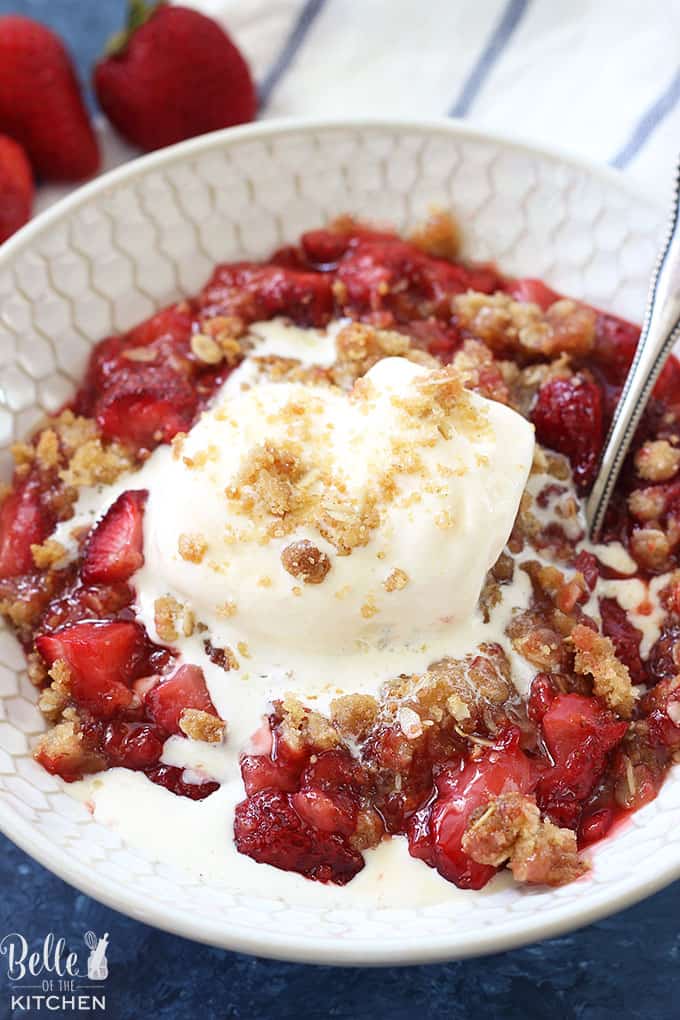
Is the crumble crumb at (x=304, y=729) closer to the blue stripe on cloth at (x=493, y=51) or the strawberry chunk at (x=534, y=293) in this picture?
the strawberry chunk at (x=534, y=293)

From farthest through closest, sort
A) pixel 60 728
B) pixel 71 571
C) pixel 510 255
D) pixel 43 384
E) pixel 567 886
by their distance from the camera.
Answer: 1. pixel 510 255
2. pixel 43 384
3. pixel 71 571
4. pixel 60 728
5. pixel 567 886

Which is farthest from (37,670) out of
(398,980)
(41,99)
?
(41,99)

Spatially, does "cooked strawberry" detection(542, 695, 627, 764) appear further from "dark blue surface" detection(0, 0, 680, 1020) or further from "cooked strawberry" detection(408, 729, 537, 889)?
"dark blue surface" detection(0, 0, 680, 1020)

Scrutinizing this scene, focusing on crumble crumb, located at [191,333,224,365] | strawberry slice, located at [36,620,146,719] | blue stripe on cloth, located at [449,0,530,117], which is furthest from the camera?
blue stripe on cloth, located at [449,0,530,117]

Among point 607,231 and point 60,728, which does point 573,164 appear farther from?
point 60,728

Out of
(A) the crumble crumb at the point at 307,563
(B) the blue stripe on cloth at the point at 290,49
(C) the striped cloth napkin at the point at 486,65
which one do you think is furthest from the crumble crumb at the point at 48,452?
(B) the blue stripe on cloth at the point at 290,49

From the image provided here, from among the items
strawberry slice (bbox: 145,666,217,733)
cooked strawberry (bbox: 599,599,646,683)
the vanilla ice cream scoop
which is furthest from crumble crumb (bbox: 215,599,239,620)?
cooked strawberry (bbox: 599,599,646,683)

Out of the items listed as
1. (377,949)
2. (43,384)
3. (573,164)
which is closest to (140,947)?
(377,949)
